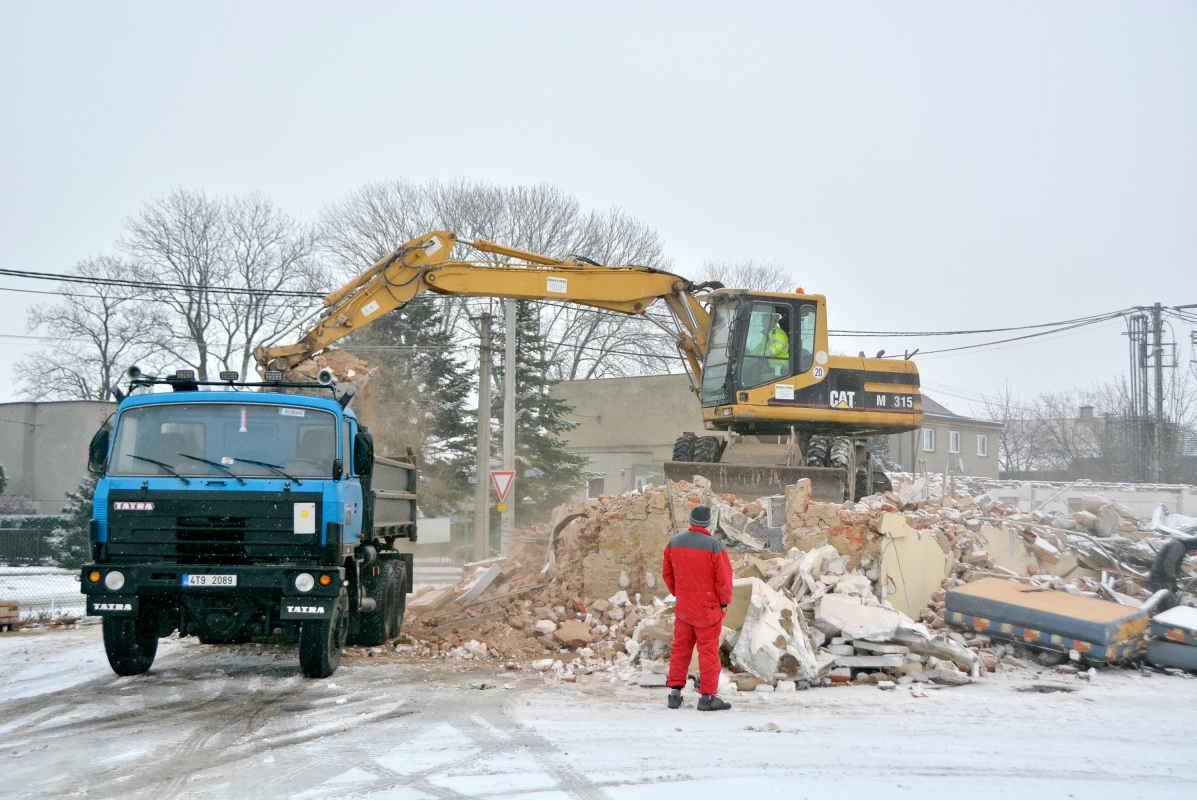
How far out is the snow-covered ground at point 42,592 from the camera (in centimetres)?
1477

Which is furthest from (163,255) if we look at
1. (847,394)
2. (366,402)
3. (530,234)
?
(847,394)

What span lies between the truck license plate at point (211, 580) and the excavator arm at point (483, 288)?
4.30m

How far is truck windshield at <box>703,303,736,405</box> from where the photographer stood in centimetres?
1591

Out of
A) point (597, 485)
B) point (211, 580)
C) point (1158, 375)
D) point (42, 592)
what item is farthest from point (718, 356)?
point (597, 485)

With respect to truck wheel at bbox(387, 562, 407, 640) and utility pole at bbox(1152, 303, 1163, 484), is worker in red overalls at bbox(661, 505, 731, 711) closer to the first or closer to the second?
truck wheel at bbox(387, 562, 407, 640)

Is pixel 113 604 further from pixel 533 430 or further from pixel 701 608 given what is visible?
pixel 533 430

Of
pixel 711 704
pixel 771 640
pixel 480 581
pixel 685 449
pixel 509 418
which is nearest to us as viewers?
pixel 711 704

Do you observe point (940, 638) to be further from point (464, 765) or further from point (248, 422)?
point (248, 422)

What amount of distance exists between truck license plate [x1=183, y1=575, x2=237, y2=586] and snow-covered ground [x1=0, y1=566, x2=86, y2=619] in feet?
23.9

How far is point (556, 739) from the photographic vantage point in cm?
690

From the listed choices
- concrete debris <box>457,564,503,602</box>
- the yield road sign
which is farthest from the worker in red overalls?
the yield road sign

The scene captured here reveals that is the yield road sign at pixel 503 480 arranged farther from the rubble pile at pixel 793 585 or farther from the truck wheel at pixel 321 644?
the truck wheel at pixel 321 644

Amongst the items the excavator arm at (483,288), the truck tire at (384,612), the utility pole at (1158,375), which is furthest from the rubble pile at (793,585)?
the utility pole at (1158,375)

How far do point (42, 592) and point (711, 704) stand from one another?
45.7 feet
